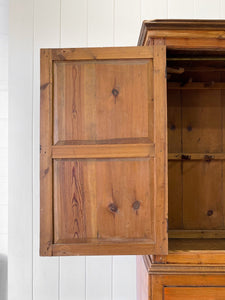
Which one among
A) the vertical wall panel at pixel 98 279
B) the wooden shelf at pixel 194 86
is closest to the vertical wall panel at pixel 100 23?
the wooden shelf at pixel 194 86

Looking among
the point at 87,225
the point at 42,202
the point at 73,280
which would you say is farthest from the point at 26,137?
the point at 73,280

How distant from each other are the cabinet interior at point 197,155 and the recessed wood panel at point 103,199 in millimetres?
547

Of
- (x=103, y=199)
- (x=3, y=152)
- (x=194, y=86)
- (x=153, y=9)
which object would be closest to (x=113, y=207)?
(x=103, y=199)

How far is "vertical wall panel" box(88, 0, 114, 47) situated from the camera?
76.7 inches

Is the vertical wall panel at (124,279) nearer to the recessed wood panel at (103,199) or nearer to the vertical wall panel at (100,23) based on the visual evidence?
the recessed wood panel at (103,199)

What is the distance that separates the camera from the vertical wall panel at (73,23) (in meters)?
1.95

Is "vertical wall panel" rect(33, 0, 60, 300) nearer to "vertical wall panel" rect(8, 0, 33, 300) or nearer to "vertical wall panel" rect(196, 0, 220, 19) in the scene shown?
"vertical wall panel" rect(8, 0, 33, 300)

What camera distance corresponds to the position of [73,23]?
1952 mm

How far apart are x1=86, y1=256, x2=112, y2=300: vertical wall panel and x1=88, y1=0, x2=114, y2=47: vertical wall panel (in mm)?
1415

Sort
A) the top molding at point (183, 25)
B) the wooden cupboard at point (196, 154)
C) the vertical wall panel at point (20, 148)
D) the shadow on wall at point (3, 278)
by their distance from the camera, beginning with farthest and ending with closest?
the shadow on wall at point (3, 278) → the vertical wall panel at point (20, 148) → the wooden cupboard at point (196, 154) → the top molding at point (183, 25)

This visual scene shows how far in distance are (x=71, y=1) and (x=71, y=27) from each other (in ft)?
0.57

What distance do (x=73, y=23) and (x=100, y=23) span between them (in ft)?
0.58

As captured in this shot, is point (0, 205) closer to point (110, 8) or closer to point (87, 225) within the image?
point (87, 225)

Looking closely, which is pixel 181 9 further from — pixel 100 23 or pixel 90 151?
pixel 90 151
